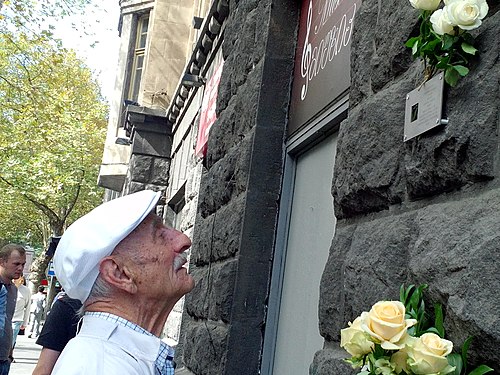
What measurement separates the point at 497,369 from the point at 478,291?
0.55 feet

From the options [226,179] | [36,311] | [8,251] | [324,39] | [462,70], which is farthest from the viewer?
[36,311]

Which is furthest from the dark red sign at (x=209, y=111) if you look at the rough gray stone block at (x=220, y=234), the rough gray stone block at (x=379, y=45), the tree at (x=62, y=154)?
the tree at (x=62, y=154)

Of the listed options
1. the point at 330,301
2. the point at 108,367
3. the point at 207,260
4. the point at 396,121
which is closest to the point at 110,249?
the point at 108,367

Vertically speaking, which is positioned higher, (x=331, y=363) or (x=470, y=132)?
(x=470, y=132)

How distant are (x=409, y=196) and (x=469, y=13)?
61 cm

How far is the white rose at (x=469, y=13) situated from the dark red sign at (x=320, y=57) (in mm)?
1619

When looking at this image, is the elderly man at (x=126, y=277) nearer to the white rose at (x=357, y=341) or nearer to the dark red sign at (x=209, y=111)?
the white rose at (x=357, y=341)

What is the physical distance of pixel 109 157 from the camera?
53.8 feet

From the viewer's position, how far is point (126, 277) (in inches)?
107

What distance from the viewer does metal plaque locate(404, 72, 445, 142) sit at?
201 centimetres

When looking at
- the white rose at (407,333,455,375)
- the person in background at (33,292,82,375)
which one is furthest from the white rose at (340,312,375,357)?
the person in background at (33,292,82,375)

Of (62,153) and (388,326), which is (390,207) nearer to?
(388,326)

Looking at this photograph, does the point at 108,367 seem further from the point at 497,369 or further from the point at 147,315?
the point at 497,369

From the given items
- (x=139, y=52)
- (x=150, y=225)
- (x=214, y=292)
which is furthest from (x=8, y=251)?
(x=139, y=52)
